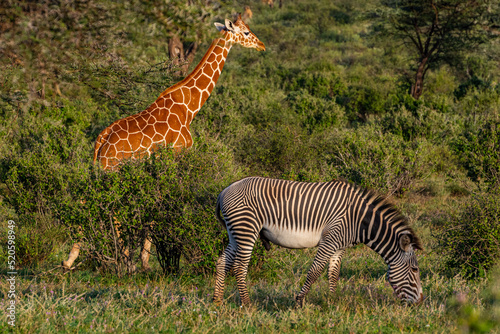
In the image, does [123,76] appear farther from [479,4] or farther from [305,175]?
[479,4]

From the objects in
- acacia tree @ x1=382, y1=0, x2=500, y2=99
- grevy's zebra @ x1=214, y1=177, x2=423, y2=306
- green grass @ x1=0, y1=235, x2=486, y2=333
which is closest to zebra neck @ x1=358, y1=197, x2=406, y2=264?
grevy's zebra @ x1=214, y1=177, x2=423, y2=306

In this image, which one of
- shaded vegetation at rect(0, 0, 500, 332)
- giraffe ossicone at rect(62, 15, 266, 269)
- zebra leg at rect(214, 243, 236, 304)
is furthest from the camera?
giraffe ossicone at rect(62, 15, 266, 269)

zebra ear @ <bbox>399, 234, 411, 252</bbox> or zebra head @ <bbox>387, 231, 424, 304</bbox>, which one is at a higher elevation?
zebra ear @ <bbox>399, 234, 411, 252</bbox>

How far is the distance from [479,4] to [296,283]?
17.7m

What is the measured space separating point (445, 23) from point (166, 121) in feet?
54.0

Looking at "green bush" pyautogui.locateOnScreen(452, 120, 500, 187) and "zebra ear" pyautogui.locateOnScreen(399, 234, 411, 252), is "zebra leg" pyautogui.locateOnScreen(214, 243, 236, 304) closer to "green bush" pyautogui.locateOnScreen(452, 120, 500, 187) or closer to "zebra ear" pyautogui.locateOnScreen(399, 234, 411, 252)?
"zebra ear" pyautogui.locateOnScreen(399, 234, 411, 252)

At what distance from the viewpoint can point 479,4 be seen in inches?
801

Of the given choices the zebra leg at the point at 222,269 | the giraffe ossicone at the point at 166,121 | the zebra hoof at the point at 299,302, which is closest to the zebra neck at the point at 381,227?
the zebra hoof at the point at 299,302

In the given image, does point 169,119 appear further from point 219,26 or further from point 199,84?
point 219,26

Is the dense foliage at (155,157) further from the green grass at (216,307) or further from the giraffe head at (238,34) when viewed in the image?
the giraffe head at (238,34)

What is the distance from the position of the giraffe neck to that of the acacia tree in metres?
13.6

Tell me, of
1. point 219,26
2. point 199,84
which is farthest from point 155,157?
point 219,26

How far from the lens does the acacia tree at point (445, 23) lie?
68.0 feet

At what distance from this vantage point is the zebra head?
18.1 feet
